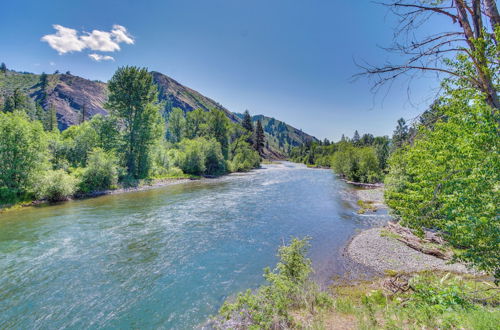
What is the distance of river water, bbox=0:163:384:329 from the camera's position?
321 inches

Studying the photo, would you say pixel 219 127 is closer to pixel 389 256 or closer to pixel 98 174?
pixel 98 174

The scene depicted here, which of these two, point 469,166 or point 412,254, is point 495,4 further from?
point 412,254

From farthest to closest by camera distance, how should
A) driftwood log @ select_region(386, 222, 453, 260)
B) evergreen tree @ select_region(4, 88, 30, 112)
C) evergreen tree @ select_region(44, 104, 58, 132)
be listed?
evergreen tree @ select_region(44, 104, 58, 132)
evergreen tree @ select_region(4, 88, 30, 112)
driftwood log @ select_region(386, 222, 453, 260)

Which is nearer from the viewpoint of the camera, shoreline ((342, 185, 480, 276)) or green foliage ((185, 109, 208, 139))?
shoreline ((342, 185, 480, 276))

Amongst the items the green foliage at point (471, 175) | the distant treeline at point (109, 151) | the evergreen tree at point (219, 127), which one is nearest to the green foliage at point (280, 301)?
the green foliage at point (471, 175)

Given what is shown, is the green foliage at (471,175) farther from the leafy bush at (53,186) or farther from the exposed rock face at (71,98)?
the exposed rock face at (71,98)

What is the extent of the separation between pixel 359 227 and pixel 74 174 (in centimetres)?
3362

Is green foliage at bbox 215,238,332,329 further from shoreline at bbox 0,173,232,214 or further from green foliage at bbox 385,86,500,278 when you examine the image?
shoreline at bbox 0,173,232,214

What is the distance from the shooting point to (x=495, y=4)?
4090 mm

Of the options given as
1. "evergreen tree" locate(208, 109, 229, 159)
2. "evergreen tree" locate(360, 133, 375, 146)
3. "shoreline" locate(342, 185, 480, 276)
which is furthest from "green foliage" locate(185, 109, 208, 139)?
"evergreen tree" locate(360, 133, 375, 146)

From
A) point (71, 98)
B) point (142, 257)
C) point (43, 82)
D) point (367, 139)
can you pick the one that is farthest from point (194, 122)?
point (43, 82)

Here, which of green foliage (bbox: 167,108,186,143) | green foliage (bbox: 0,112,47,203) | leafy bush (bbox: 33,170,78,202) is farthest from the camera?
green foliage (bbox: 167,108,186,143)

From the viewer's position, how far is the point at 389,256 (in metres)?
12.8

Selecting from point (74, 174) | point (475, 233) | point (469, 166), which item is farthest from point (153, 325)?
point (74, 174)
